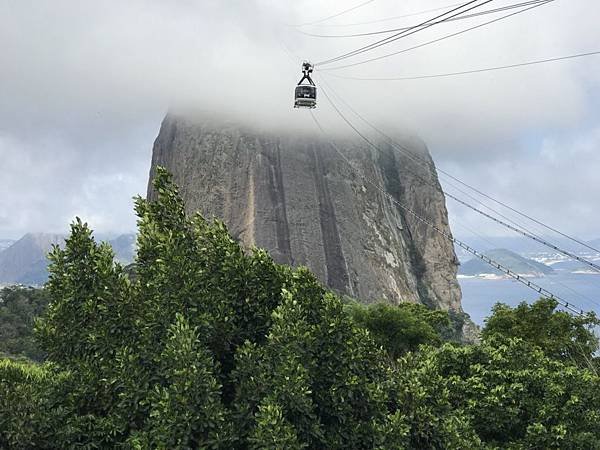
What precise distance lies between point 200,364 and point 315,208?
72968 millimetres

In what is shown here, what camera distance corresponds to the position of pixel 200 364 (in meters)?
8.09

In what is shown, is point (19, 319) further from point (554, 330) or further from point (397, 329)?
point (554, 330)

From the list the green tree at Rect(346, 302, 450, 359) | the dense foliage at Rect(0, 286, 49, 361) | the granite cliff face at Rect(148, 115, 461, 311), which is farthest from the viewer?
the granite cliff face at Rect(148, 115, 461, 311)

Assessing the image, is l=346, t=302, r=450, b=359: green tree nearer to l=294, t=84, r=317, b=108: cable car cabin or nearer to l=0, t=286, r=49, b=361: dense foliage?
l=294, t=84, r=317, b=108: cable car cabin

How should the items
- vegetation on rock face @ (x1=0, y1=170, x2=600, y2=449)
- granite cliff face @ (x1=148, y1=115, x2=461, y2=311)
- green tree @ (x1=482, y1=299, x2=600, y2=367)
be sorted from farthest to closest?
1. granite cliff face @ (x1=148, y1=115, x2=461, y2=311)
2. green tree @ (x1=482, y1=299, x2=600, y2=367)
3. vegetation on rock face @ (x1=0, y1=170, x2=600, y2=449)

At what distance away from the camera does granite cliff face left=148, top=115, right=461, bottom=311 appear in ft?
253

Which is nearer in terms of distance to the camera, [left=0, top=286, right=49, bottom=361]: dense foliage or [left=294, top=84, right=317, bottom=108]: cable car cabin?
[left=294, top=84, right=317, bottom=108]: cable car cabin

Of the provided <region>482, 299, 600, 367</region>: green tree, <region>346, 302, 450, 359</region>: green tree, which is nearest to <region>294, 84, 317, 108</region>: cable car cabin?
<region>482, 299, 600, 367</region>: green tree

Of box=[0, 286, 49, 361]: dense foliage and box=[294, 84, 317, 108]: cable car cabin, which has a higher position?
box=[294, 84, 317, 108]: cable car cabin

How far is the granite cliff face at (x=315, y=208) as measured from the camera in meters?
77.0

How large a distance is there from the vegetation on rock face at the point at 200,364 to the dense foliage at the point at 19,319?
41.2 m

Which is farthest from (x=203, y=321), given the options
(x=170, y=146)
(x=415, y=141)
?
(x=415, y=141)

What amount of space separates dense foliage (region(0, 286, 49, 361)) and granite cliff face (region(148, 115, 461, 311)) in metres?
25.2

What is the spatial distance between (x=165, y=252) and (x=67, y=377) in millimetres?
2641
